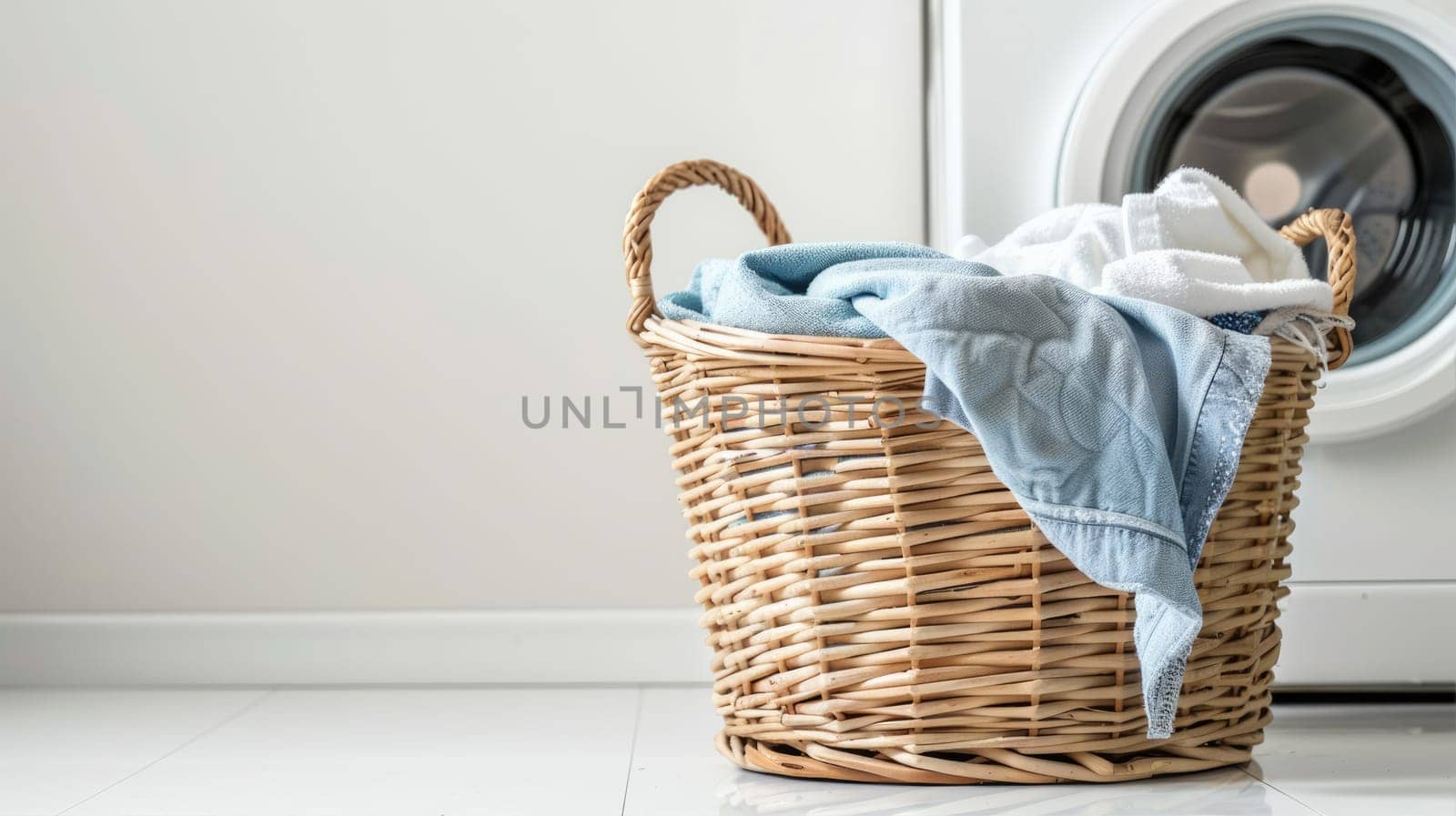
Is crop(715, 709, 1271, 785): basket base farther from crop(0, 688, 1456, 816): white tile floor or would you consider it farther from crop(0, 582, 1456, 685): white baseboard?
crop(0, 582, 1456, 685): white baseboard

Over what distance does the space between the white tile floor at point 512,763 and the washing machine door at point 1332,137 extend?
1.02 ft

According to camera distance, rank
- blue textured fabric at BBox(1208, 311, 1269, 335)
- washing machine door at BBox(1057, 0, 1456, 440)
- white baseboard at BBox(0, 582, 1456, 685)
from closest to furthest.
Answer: blue textured fabric at BBox(1208, 311, 1269, 335) < washing machine door at BBox(1057, 0, 1456, 440) < white baseboard at BBox(0, 582, 1456, 685)

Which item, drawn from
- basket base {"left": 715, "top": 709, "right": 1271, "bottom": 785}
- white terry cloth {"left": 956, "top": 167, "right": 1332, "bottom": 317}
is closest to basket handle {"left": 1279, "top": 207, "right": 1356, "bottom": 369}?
white terry cloth {"left": 956, "top": 167, "right": 1332, "bottom": 317}

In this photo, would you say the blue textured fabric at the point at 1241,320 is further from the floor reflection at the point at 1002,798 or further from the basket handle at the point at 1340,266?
the floor reflection at the point at 1002,798

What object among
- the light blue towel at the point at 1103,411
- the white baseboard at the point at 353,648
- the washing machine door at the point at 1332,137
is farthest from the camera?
the white baseboard at the point at 353,648

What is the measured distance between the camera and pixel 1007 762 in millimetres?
803

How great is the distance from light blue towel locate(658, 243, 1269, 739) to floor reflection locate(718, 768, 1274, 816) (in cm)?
7

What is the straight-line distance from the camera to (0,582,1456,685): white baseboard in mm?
1350

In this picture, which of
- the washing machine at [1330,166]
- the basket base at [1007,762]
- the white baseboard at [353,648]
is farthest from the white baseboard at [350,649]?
the washing machine at [1330,166]

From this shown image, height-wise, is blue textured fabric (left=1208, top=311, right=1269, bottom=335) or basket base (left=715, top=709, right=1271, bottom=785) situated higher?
blue textured fabric (left=1208, top=311, right=1269, bottom=335)

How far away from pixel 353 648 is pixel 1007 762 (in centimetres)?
83

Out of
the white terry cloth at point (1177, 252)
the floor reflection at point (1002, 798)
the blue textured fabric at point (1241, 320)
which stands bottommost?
the floor reflection at point (1002, 798)

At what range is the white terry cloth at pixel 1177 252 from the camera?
83 centimetres

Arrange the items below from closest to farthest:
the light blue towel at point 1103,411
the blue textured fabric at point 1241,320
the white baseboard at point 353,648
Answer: the light blue towel at point 1103,411 < the blue textured fabric at point 1241,320 < the white baseboard at point 353,648
